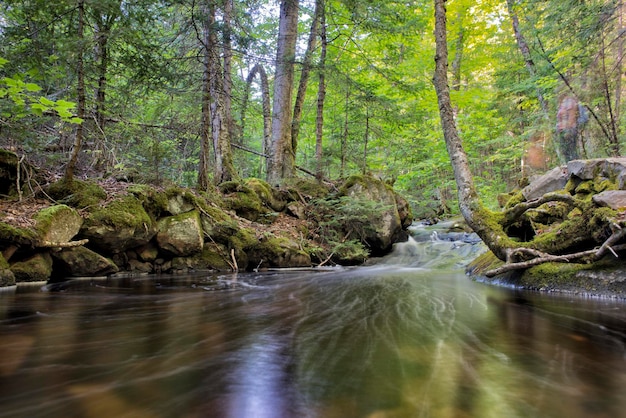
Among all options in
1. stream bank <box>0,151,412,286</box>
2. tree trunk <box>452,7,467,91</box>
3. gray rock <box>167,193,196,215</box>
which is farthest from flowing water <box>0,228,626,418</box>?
tree trunk <box>452,7,467,91</box>

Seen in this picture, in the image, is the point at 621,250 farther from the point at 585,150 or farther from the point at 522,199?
the point at 585,150

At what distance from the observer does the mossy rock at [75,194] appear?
5.93 metres

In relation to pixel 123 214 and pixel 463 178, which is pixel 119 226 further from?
pixel 463 178

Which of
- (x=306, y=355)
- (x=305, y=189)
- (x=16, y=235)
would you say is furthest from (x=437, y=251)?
(x=16, y=235)

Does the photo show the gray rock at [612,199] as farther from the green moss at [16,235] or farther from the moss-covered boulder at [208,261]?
the green moss at [16,235]

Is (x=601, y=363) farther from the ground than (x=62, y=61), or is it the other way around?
(x=62, y=61)

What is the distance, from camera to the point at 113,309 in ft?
12.5

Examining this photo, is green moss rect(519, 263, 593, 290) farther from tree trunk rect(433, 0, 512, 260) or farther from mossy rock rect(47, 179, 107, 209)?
mossy rock rect(47, 179, 107, 209)

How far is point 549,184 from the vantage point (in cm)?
805

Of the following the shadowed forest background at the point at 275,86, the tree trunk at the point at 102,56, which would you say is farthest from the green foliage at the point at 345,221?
the tree trunk at the point at 102,56

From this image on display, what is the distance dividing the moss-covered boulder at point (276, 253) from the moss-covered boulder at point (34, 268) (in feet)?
12.7

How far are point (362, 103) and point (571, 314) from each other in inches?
347

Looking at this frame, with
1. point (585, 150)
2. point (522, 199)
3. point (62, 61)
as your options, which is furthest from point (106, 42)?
point (585, 150)

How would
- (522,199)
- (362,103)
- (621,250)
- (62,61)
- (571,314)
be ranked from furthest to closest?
(362,103) < (522,199) < (62,61) < (621,250) < (571,314)
